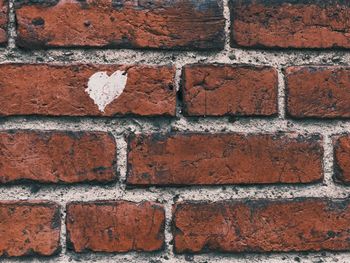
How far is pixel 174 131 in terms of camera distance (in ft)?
3.00

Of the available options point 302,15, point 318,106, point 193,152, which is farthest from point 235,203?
point 302,15

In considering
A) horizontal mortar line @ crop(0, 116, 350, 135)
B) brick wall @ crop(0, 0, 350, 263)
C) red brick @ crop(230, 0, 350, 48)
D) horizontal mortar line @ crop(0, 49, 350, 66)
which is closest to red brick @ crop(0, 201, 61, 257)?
brick wall @ crop(0, 0, 350, 263)

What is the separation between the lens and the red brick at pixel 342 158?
0.93 m

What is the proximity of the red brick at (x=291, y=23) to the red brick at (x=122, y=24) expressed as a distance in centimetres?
3

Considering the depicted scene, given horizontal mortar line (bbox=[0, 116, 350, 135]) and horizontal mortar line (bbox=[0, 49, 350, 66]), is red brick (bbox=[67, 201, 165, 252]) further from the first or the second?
horizontal mortar line (bbox=[0, 49, 350, 66])

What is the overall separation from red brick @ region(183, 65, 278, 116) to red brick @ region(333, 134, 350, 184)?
0.12 metres

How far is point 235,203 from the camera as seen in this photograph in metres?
0.91

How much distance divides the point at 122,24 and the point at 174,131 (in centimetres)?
19

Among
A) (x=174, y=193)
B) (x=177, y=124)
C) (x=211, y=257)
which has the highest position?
(x=177, y=124)

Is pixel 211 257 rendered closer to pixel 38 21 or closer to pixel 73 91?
pixel 73 91

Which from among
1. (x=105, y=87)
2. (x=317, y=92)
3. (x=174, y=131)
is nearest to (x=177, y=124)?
(x=174, y=131)

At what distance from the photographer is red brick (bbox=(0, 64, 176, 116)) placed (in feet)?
2.93

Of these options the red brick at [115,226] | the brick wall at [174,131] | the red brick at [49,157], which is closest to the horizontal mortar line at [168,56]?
the brick wall at [174,131]

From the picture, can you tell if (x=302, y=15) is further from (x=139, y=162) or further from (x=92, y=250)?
(x=92, y=250)
